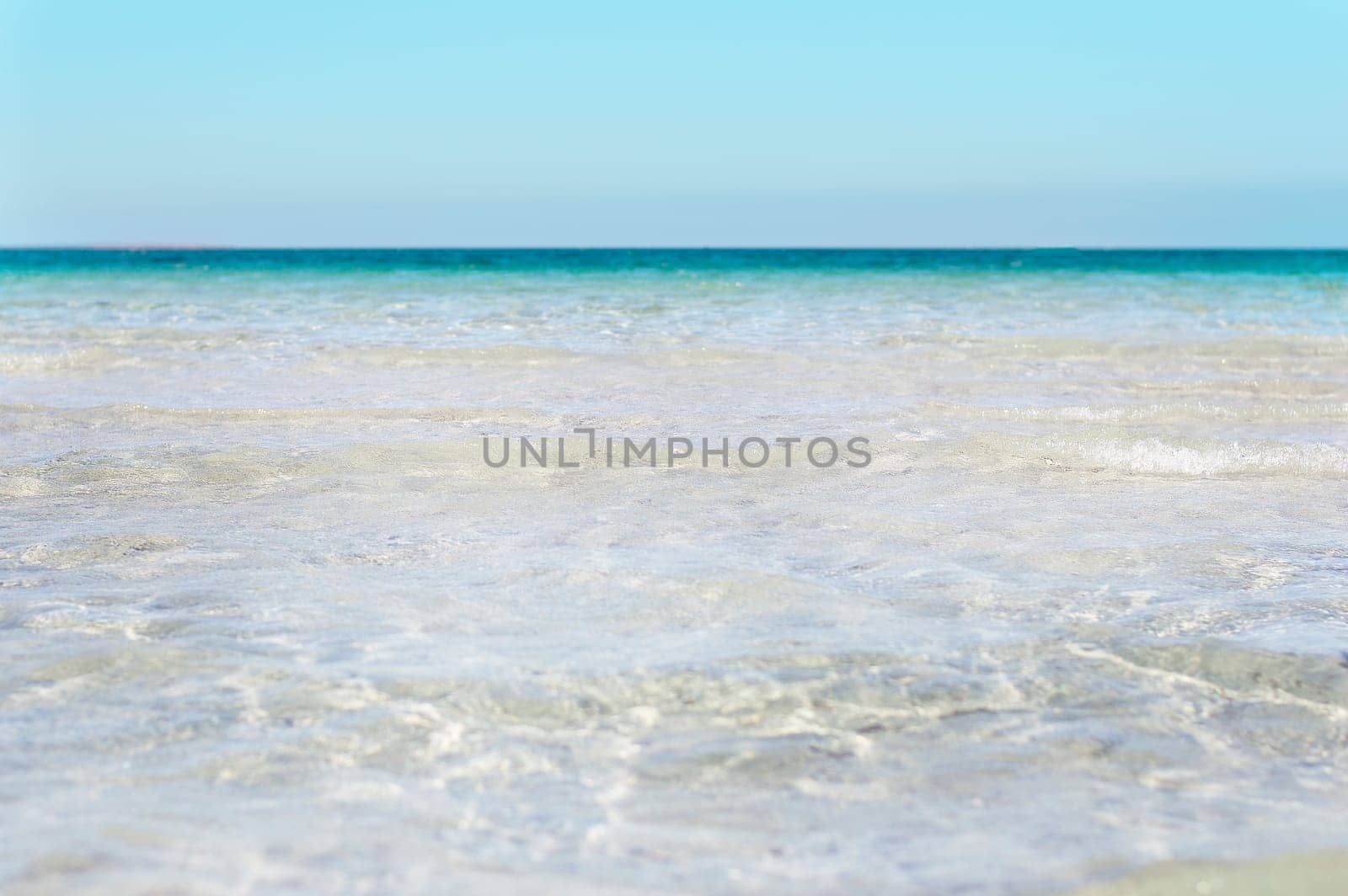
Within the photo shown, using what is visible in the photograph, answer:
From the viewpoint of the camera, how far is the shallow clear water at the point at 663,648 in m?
2.12

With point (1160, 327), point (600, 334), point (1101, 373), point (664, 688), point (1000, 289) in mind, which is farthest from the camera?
point (1000, 289)

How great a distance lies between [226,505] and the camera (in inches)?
193

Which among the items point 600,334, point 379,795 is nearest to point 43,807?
point 379,795

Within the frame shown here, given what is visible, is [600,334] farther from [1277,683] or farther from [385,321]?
[1277,683]

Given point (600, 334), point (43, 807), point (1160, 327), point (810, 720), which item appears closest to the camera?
point (43, 807)

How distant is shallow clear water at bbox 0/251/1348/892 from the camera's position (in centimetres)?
212

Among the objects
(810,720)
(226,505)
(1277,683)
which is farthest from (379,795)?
(226,505)

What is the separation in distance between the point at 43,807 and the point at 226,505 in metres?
2.84

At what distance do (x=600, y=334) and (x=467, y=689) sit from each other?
11.3 m

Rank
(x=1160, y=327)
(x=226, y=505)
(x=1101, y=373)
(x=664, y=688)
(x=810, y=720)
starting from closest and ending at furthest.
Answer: (x=810, y=720)
(x=664, y=688)
(x=226, y=505)
(x=1101, y=373)
(x=1160, y=327)

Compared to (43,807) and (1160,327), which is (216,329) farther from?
(43,807)

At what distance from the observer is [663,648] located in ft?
10.2

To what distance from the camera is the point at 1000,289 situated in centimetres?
2453

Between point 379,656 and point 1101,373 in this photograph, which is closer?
point 379,656
